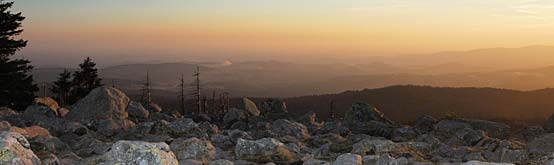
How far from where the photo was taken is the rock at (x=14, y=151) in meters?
12.1

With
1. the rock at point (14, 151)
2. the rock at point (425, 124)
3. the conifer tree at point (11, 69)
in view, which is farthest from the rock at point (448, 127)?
the conifer tree at point (11, 69)

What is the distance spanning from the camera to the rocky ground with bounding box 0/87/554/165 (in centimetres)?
Answer: 1389

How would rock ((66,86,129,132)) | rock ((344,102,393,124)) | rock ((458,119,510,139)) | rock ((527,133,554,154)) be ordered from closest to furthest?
rock ((527,133,554,154)), rock ((458,119,510,139)), rock ((66,86,129,132)), rock ((344,102,393,124))

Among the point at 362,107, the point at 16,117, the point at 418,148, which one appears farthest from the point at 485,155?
the point at 16,117

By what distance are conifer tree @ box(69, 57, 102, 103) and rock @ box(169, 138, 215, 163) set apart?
54703 millimetres

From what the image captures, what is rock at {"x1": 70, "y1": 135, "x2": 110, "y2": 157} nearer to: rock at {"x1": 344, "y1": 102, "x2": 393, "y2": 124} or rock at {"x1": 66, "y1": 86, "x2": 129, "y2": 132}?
rock at {"x1": 66, "y1": 86, "x2": 129, "y2": 132}

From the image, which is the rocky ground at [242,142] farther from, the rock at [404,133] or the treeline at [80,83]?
the treeline at [80,83]

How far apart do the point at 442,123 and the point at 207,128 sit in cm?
1495

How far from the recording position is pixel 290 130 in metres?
27.2

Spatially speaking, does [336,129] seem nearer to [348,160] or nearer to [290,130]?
[290,130]

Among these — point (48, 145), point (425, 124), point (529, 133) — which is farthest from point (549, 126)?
point (48, 145)

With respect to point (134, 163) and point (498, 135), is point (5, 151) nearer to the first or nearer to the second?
point (134, 163)

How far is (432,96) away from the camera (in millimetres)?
126375

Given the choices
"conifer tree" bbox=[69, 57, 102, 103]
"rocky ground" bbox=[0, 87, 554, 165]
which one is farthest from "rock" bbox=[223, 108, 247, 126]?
"conifer tree" bbox=[69, 57, 102, 103]
